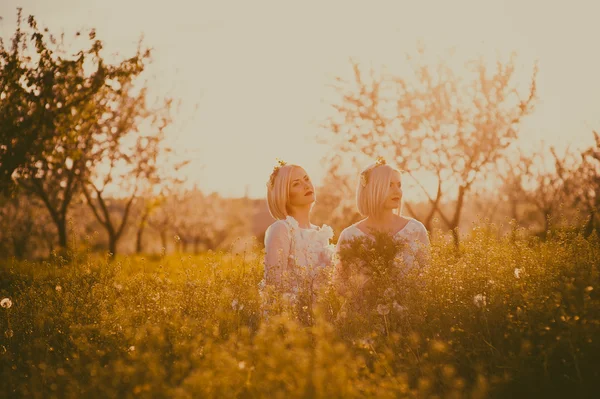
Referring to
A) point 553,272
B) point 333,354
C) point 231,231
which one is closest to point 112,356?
point 333,354

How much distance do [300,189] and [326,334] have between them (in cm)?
303

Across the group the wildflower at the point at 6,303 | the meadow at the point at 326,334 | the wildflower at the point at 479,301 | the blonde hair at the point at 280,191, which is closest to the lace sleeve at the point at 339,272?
the meadow at the point at 326,334

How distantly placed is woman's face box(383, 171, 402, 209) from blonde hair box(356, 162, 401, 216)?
4 centimetres

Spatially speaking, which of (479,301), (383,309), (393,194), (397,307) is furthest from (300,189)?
(479,301)

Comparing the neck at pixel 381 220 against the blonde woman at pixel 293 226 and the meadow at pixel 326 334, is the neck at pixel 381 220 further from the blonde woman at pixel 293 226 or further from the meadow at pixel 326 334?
the meadow at pixel 326 334

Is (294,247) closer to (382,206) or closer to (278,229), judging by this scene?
(278,229)

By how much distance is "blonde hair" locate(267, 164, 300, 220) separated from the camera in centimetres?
682

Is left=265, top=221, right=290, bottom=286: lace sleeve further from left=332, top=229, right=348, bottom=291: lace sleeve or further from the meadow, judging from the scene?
left=332, top=229, right=348, bottom=291: lace sleeve

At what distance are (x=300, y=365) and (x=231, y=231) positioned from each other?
2572 inches

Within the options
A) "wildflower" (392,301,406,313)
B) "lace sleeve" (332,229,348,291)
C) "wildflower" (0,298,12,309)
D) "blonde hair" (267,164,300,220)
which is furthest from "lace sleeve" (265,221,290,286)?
"wildflower" (0,298,12,309)

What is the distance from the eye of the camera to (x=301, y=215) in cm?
689

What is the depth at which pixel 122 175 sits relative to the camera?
2420 centimetres

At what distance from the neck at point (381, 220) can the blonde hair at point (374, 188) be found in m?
0.05

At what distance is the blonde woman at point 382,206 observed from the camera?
627cm
